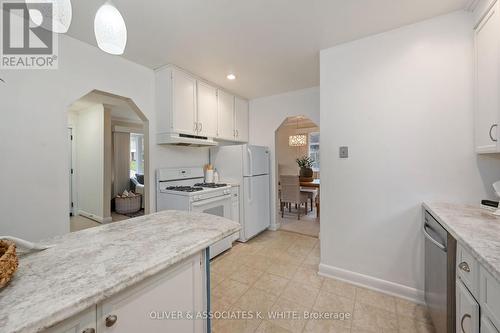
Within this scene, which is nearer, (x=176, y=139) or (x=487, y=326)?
(x=487, y=326)

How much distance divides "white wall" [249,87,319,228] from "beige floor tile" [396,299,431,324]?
2.13 m

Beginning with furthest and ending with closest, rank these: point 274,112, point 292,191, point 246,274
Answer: point 292,191 → point 274,112 → point 246,274

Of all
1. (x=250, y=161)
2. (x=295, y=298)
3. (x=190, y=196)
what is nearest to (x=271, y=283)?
(x=295, y=298)

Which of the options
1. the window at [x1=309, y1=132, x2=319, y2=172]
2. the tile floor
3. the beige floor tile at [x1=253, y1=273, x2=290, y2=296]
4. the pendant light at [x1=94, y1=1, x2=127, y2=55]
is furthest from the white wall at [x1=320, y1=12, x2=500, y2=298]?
the window at [x1=309, y1=132, x2=319, y2=172]

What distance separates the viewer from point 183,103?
2570 mm

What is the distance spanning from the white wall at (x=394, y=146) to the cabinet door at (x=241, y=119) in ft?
5.68

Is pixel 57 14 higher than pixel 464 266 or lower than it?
higher

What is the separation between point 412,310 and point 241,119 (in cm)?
328

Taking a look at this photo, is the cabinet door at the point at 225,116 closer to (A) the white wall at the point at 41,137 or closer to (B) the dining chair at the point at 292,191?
(A) the white wall at the point at 41,137

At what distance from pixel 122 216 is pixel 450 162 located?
5.68 metres

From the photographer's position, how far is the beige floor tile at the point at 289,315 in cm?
151

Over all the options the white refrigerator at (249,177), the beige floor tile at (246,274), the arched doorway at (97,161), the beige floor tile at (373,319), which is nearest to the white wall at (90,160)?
the arched doorway at (97,161)

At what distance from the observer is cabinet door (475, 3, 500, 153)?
4.19 ft

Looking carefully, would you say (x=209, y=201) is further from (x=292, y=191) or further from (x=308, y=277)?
(x=292, y=191)
